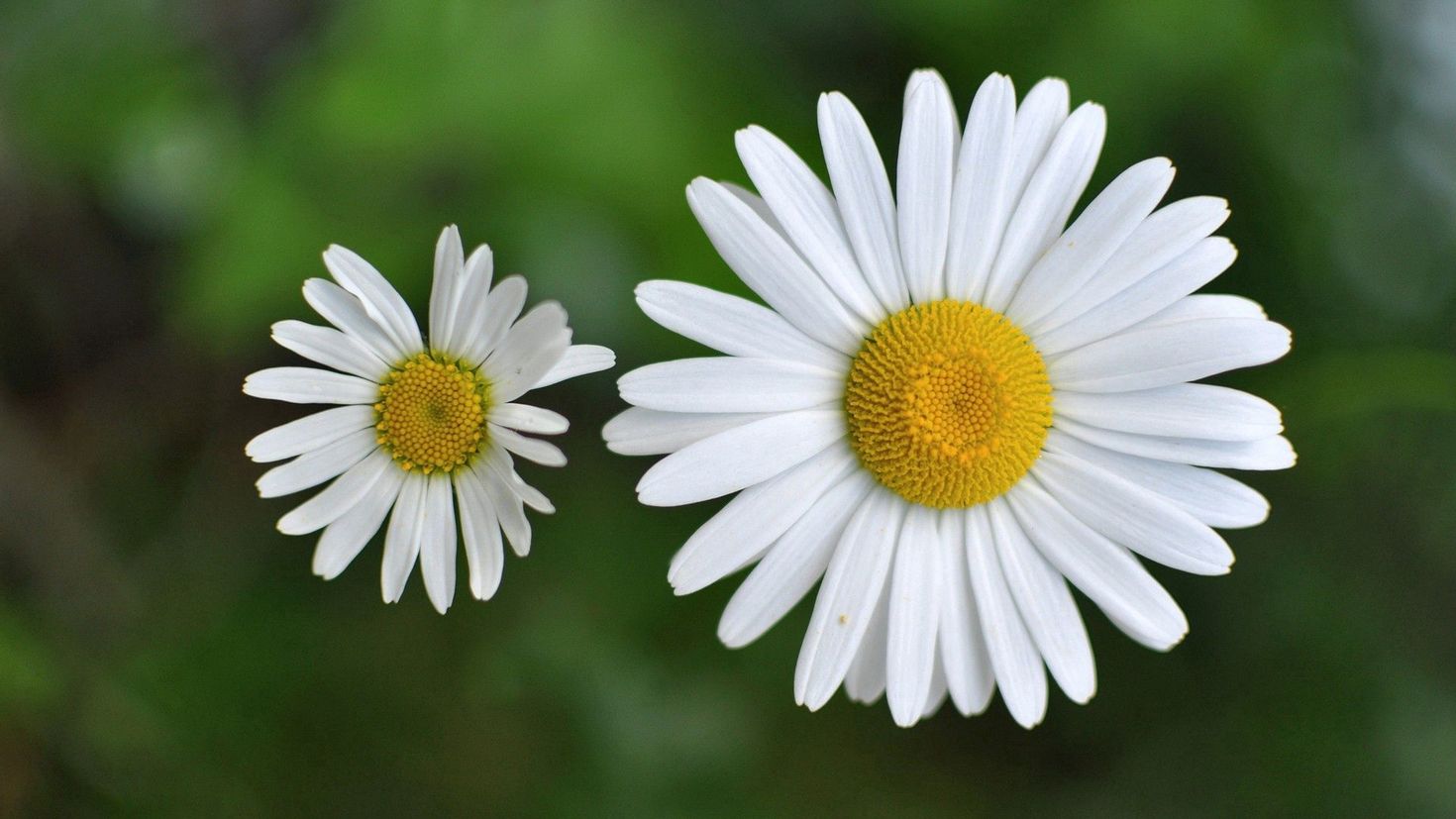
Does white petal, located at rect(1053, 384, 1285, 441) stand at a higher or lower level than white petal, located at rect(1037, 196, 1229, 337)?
lower

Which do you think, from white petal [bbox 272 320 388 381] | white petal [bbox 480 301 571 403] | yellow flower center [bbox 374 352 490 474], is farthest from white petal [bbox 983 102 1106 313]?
white petal [bbox 272 320 388 381]

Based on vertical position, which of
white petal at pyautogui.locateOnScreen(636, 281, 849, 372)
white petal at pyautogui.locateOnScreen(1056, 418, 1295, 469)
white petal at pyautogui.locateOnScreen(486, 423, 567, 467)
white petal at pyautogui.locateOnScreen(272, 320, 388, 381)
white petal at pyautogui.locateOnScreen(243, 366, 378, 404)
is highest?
white petal at pyautogui.locateOnScreen(1056, 418, 1295, 469)

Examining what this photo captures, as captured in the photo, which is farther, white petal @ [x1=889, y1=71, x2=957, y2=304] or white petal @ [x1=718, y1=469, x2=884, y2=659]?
white petal @ [x1=718, y1=469, x2=884, y2=659]

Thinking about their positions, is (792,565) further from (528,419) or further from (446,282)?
(446,282)

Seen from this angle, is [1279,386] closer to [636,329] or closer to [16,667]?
[636,329]

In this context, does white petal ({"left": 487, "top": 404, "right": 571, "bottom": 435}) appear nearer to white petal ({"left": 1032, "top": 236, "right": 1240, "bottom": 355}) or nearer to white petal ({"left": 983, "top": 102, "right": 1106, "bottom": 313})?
white petal ({"left": 983, "top": 102, "right": 1106, "bottom": 313})

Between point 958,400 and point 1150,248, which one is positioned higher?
point 1150,248

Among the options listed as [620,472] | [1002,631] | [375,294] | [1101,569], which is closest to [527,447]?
[375,294]
